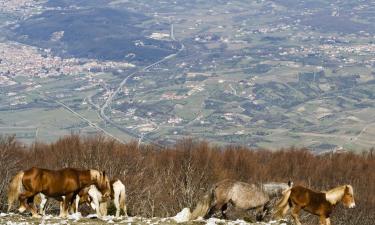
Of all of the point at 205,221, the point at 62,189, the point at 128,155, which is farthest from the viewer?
the point at 128,155

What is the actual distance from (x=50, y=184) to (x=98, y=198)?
6.46ft

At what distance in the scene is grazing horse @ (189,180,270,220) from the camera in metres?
20.5

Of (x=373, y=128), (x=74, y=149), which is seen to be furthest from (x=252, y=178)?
(x=373, y=128)

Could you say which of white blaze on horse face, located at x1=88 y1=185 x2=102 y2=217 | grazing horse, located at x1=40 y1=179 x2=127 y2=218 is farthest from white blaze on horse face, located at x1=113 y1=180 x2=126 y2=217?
white blaze on horse face, located at x1=88 y1=185 x2=102 y2=217

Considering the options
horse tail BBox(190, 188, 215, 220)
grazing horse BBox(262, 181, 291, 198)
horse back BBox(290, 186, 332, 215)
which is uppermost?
horse back BBox(290, 186, 332, 215)

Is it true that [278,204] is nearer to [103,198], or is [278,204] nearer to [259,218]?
[259,218]

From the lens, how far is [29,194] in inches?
796

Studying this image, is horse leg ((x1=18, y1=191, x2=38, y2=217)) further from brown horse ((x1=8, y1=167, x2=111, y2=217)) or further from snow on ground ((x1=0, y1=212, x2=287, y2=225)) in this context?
snow on ground ((x1=0, y1=212, x2=287, y2=225))

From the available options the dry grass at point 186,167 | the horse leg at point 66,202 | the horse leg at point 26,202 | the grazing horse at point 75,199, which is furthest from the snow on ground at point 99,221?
the dry grass at point 186,167

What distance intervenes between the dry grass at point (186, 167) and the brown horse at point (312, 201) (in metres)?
21.3

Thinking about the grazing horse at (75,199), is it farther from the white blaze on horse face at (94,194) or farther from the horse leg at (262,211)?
the horse leg at (262,211)

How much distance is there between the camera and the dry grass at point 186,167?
4847cm

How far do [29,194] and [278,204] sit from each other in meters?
8.64

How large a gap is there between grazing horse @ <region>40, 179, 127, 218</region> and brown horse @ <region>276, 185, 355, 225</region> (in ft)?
20.4
